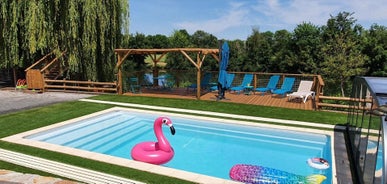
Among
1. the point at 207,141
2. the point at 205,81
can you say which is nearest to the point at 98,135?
the point at 207,141

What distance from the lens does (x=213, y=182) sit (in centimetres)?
498

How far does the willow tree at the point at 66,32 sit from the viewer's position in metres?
14.2

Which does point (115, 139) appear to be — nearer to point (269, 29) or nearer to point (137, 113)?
point (137, 113)

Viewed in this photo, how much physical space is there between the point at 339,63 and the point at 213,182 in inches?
668

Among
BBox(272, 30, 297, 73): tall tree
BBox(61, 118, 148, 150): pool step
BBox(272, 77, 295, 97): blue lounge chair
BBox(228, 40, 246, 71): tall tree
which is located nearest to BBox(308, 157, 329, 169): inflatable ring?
BBox(61, 118, 148, 150): pool step

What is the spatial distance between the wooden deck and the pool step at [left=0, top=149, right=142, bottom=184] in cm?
759

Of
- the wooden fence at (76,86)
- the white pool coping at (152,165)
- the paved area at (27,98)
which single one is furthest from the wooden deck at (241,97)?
the paved area at (27,98)

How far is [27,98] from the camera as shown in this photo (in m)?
12.6

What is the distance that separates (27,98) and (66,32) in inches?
152

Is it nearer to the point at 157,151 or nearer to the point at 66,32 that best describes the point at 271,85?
the point at 157,151

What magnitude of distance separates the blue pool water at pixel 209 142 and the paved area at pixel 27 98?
11.0 feet

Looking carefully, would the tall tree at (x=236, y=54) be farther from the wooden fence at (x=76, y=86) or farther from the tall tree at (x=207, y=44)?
the wooden fence at (x=76, y=86)

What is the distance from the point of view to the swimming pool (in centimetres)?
677

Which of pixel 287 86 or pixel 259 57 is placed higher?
pixel 259 57
